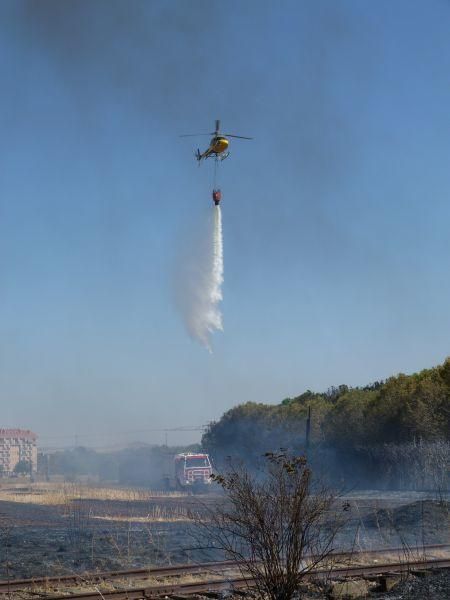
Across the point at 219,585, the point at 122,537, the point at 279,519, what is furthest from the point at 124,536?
the point at 279,519

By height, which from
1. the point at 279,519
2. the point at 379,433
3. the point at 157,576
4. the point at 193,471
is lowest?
the point at 157,576

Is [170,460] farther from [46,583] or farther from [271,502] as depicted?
[271,502]

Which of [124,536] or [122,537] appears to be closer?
[122,537]

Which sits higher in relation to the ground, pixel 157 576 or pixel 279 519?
pixel 279 519

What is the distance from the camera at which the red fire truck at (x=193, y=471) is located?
59.2m

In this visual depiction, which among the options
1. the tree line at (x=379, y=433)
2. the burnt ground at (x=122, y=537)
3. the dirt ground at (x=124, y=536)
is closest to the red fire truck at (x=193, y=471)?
the tree line at (x=379, y=433)

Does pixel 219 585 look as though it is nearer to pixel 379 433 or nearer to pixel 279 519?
pixel 279 519

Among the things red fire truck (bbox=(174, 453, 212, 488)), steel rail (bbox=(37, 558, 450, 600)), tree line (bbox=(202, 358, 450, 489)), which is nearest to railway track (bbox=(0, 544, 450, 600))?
steel rail (bbox=(37, 558, 450, 600))

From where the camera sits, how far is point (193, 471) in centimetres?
5947

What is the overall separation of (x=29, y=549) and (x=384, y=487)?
129ft

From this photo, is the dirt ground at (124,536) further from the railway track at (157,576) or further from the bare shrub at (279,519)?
the bare shrub at (279,519)

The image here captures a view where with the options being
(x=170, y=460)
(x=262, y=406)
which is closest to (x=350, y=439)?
(x=170, y=460)

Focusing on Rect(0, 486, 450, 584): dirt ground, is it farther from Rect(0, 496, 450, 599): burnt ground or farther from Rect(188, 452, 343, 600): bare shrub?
Rect(188, 452, 343, 600): bare shrub

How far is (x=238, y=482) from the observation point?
34.6 ft
